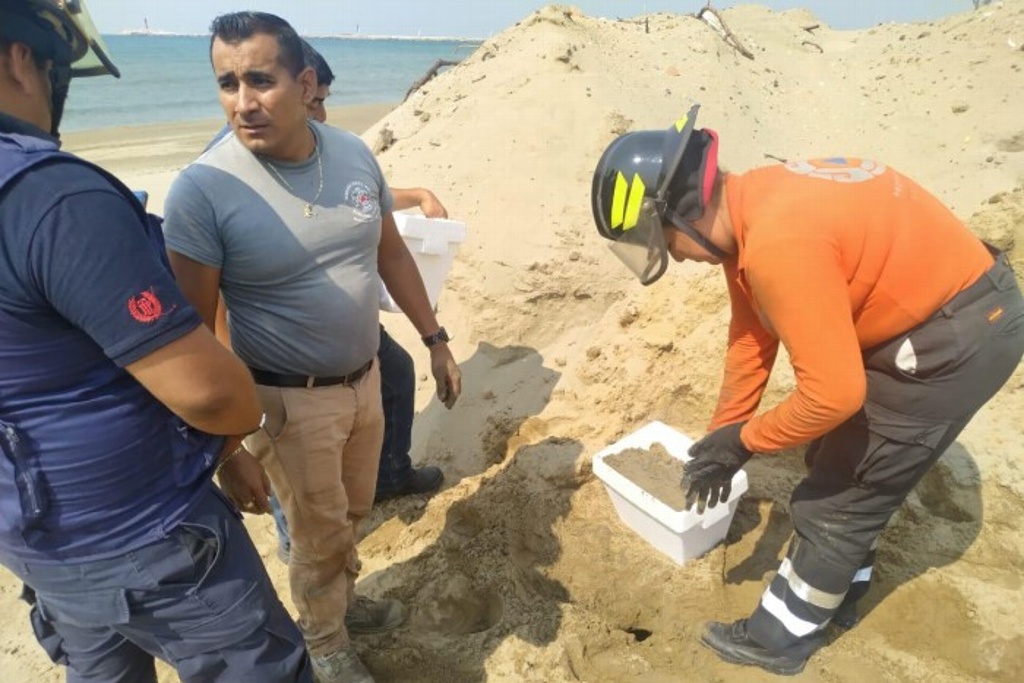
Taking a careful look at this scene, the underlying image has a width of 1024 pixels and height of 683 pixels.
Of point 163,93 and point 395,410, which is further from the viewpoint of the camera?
point 163,93

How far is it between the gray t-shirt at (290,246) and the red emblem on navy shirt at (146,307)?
66cm

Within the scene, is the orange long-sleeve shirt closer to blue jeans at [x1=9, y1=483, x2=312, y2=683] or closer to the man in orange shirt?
the man in orange shirt

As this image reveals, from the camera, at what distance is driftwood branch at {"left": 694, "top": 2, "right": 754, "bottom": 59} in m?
9.16

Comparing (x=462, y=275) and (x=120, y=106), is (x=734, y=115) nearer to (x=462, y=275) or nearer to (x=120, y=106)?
(x=462, y=275)

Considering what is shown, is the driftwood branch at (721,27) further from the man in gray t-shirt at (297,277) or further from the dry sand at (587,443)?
the man in gray t-shirt at (297,277)

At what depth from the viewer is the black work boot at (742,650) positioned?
2.28 metres

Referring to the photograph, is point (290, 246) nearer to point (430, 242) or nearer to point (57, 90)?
point (57, 90)

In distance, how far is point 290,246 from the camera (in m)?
1.88

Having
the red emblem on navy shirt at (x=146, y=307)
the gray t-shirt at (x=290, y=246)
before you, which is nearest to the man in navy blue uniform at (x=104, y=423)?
the red emblem on navy shirt at (x=146, y=307)

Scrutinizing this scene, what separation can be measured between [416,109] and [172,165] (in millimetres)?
6498

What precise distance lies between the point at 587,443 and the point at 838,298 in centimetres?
183

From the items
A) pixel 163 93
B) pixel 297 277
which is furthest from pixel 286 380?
pixel 163 93

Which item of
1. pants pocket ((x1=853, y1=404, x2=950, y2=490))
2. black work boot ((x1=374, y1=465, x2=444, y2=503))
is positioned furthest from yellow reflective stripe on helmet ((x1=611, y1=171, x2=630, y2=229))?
black work boot ((x1=374, y1=465, x2=444, y2=503))

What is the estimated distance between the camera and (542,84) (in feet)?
21.8
